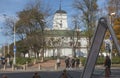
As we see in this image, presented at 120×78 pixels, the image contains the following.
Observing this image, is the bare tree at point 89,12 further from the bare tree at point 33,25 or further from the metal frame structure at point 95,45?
the metal frame structure at point 95,45

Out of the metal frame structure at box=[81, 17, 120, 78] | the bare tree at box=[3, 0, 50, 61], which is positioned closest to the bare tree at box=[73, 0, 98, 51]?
the bare tree at box=[3, 0, 50, 61]

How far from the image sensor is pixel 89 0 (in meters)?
84.9

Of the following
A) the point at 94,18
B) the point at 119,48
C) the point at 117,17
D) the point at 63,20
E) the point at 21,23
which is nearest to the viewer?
the point at 119,48

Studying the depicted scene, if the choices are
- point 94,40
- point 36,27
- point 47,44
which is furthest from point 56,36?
point 94,40

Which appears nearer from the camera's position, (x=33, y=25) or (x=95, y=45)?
(x=95, y=45)

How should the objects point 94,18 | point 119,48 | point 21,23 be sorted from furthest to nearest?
point 21,23
point 94,18
point 119,48

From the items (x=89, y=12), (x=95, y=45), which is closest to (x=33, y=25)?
(x=89, y=12)

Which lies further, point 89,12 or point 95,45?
point 89,12

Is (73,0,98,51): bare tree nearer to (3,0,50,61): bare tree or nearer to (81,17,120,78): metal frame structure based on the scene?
(3,0,50,61): bare tree

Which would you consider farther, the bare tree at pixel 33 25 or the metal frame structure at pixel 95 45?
the bare tree at pixel 33 25

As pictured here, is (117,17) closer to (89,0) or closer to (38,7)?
(89,0)

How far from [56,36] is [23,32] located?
21.9 m

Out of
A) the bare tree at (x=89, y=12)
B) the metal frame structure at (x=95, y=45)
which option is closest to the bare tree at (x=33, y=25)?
the bare tree at (x=89, y=12)

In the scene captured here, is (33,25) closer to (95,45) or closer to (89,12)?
(89,12)
